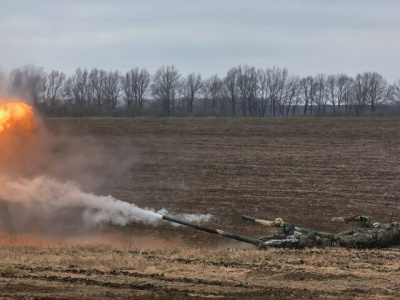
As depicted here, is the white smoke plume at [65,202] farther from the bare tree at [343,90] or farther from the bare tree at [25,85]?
the bare tree at [343,90]

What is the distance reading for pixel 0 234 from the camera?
896 inches

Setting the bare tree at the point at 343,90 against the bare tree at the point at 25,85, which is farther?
the bare tree at the point at 343,90

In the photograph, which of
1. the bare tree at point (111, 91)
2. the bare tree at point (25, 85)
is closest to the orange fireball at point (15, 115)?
the bare tree at point (25, 85)

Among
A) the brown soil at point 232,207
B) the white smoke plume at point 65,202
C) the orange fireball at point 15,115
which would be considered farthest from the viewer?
the white smoke plume at point 65,202

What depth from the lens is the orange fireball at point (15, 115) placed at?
22.4 meters

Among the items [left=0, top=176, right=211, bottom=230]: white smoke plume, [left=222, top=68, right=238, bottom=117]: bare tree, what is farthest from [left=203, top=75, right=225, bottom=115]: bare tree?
[left=0, top=176, right=211, bottom=230]: white smoke plume

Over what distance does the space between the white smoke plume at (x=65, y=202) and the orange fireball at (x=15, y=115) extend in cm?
219

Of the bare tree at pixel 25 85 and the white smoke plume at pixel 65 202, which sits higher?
the bare tree at pixel 25 85

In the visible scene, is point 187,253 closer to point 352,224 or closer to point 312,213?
point 352,224

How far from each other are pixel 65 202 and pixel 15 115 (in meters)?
4.22

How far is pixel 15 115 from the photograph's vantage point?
22.7 m

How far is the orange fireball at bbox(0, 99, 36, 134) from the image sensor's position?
22375 mm

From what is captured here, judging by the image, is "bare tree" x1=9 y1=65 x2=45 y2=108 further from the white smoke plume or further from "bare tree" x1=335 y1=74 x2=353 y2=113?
"bare tree" x1=335 y1=74 x2=353 y2=113

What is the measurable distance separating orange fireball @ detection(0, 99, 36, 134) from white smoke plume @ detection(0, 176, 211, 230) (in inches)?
86.3
